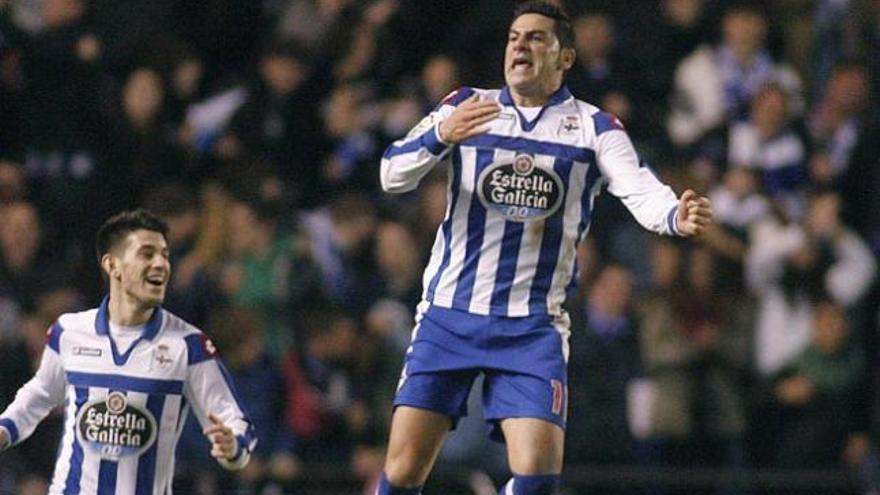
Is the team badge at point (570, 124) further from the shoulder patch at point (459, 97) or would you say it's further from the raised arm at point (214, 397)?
the raised arm at point (214, 397)

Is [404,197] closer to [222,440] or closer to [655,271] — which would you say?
[655,271]

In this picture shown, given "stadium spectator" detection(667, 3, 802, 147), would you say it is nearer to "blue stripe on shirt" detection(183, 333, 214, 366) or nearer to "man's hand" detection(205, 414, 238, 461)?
"blue stripe on shirt" detection(183, 333, 214, 366)

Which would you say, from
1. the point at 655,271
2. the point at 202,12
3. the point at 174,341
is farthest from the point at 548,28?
the point at 202,12

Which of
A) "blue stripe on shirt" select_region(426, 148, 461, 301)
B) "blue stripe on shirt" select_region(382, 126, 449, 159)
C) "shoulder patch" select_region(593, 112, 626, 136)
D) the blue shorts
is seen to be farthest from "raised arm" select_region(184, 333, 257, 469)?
"shoulder patch" select_region(593, 112, 626, 136)

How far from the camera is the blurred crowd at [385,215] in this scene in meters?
15.3

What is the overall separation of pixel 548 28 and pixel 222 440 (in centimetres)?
222

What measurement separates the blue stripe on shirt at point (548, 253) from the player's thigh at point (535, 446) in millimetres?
510

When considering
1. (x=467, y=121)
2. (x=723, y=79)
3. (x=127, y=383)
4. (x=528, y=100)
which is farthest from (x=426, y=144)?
(x=723, y=79)

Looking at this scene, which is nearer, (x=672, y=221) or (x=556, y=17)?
(x=672, y=221)

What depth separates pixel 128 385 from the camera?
38.0 ft

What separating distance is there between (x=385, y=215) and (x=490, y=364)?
4.85 meters

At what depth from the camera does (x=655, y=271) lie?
16.2 metres

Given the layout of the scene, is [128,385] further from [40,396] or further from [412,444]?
[412,444]

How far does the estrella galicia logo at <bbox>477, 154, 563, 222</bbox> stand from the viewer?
37.4ft
